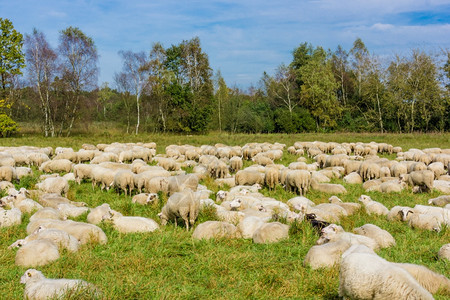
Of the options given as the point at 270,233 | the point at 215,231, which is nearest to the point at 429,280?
the point at 270,233

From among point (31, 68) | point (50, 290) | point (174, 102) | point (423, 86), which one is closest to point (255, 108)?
point (174, 102)

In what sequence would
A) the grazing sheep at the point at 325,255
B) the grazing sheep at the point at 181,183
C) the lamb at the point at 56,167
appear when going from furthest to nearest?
1. the lamb at the point at 56,167
2. the grazing sheep at the point at 181,183
3. the grazing sheep at the point at 325,255

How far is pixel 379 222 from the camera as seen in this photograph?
8727mm

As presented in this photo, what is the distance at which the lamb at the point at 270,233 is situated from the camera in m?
7.22

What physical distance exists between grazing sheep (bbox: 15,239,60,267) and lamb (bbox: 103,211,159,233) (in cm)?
187

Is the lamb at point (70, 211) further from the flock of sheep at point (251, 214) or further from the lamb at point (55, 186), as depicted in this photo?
the lamb at point (55, 186)

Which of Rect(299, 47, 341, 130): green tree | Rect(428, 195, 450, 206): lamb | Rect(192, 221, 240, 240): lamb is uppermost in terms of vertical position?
Rect(299, 47, 341, 130): green tree

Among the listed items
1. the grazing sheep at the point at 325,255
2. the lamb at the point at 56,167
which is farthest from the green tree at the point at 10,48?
the grazing sheep at the point at 325,255

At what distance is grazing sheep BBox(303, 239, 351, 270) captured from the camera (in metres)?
5.88

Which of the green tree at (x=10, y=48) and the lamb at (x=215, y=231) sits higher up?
the green tree at (x=10, y=48)

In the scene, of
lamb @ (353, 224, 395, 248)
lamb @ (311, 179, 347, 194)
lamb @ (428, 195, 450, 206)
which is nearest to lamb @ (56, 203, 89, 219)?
lamb @ (353, 224, 395, 248)

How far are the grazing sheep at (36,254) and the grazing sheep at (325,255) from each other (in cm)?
410

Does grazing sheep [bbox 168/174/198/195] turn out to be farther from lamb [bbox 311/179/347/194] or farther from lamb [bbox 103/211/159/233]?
lamb [bbox 311/179/347/194]

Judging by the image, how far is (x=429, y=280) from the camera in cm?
491
